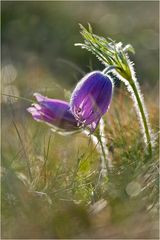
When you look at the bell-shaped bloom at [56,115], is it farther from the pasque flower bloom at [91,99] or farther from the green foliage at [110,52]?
the green foliage at [110,52]

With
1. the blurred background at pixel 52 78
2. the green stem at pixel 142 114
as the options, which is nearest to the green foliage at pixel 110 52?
the green stem at pixel 142 114

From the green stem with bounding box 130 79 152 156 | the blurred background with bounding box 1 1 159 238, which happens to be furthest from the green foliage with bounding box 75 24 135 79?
the blurred background with bounding box 1 1 159 238

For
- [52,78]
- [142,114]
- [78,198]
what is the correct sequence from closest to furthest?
1. [78,198]
2. [142,114]
3. [52,78]

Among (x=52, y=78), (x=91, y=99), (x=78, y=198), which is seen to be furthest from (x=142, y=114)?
(x=52, y=78)

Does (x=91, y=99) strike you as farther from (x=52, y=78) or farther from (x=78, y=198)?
(x=52, y=78)

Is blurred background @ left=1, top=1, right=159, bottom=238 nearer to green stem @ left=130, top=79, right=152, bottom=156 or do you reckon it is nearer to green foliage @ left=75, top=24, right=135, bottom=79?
green stem @ left=130, top=79, right=152, bottom=156

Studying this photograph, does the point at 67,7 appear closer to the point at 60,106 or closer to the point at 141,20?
the point at 141,20
